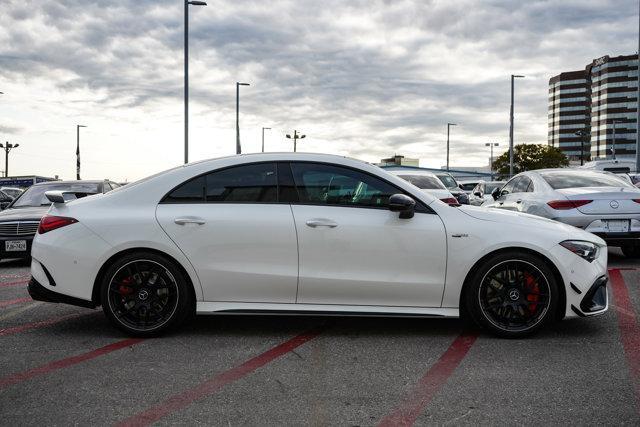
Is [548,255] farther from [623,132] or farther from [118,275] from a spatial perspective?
[623,132]

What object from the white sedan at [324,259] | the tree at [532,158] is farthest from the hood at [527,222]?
the tree at [532,158]

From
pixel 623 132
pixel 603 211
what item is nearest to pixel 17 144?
pixel 603 211

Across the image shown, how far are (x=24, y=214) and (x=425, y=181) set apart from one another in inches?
304

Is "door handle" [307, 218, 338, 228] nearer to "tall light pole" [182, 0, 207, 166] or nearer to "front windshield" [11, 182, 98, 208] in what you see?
"front windshield" [11, 182, 98, 208]

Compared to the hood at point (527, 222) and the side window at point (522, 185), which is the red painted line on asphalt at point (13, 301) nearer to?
the hood at point (527, 222)

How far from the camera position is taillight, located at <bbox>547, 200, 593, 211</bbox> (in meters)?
9.30

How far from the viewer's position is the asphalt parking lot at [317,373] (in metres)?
3.49

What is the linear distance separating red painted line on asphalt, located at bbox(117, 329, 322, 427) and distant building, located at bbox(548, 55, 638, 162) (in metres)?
136

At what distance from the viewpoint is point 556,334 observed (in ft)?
17.4

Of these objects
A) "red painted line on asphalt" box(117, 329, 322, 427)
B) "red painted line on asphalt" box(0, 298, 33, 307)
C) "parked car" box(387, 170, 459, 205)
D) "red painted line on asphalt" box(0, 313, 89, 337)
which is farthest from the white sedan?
"parked car" box(387, 170, 459, 205)

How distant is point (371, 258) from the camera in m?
5.06

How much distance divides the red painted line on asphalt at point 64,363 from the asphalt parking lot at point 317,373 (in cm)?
1

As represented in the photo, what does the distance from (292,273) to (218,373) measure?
1113mm

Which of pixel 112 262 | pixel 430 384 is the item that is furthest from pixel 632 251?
pixel 112 262
